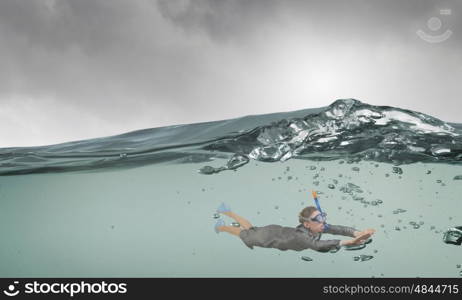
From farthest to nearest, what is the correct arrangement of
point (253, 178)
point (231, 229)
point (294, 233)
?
point (253, 178)
point (231, 229)
point (294, 233)

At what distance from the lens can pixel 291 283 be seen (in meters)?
12.7

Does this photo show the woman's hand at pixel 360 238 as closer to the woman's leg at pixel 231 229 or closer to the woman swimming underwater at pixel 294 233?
the woman swimming underwater at pixel 294 233

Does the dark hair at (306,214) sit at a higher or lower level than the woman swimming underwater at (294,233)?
higher

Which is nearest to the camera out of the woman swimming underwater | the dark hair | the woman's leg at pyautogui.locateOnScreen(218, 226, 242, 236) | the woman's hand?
the woman's hand

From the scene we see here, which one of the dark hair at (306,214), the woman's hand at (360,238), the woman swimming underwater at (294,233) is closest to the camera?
the woman's hand at (360,238)

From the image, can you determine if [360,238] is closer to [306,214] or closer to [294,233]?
[306,214]

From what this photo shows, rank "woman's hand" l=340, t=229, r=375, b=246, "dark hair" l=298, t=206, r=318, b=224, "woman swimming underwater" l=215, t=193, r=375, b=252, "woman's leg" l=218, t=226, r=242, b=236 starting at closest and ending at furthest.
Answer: "woman's hand" l=340, t=229, r=375, b=246
"woman swimming underwater" l=215, t=193, r=375, b=252
"dark hair" l=298, t=206, r=318, b=224
"woman's leg" l=218, t=226, r=242, b=236

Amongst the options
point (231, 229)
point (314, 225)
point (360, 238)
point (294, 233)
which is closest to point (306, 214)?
point (314, 225)

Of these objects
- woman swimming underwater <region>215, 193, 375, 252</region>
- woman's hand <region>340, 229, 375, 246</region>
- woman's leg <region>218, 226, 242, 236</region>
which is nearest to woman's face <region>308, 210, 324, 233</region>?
woman swimming underwater <region>215, 193, 375, 252</region>

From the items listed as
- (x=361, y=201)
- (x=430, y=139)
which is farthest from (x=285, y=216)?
(x=430, y=139)

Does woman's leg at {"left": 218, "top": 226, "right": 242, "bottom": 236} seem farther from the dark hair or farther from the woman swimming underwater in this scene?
the dark hair

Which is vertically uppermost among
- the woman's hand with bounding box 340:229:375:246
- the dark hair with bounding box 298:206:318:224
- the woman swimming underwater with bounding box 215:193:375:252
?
the dark hair with bounding box 298:206:318:224

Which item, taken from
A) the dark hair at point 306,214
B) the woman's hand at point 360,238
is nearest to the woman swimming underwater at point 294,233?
the dark hair at point 306,214

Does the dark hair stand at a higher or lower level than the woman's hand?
higher
